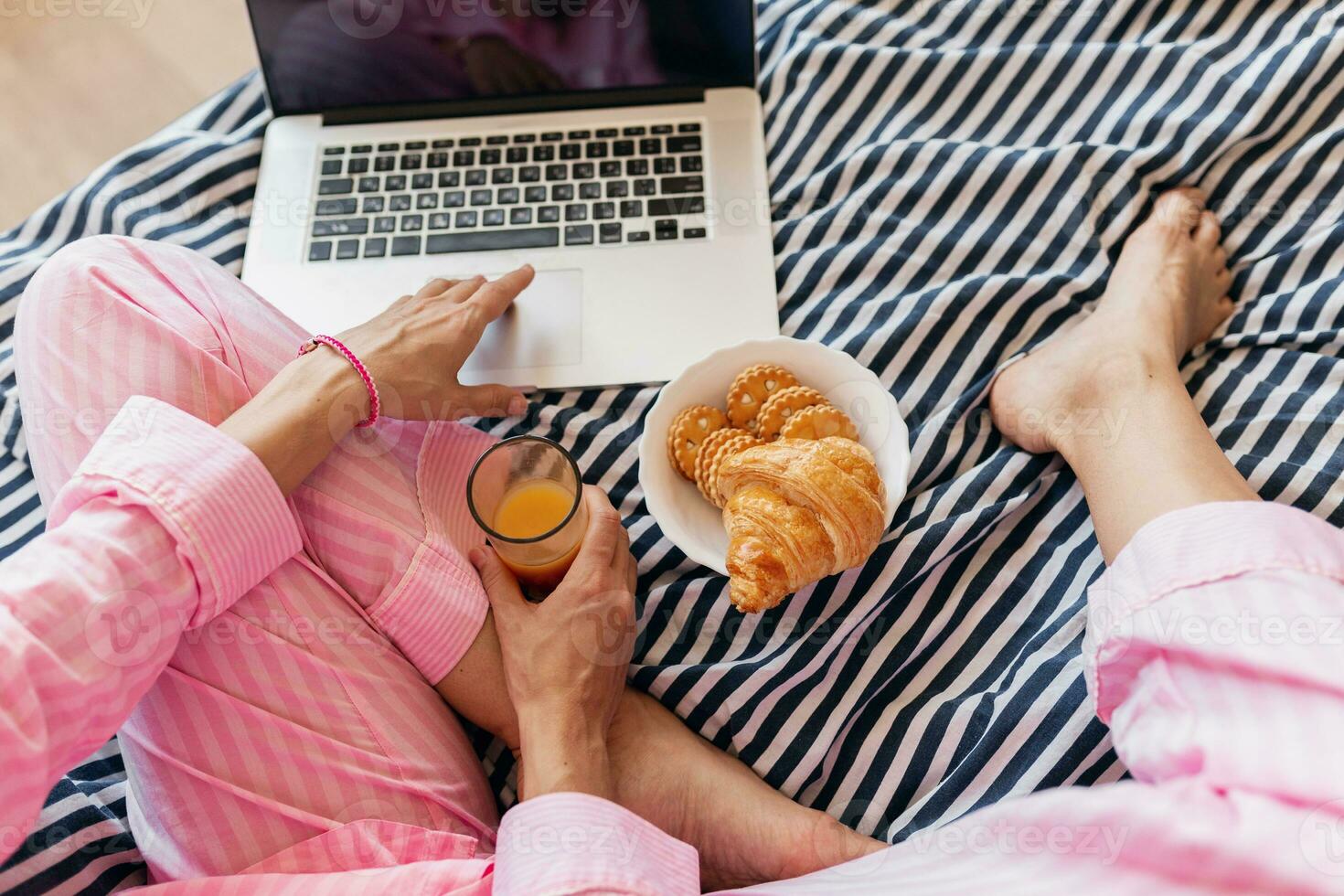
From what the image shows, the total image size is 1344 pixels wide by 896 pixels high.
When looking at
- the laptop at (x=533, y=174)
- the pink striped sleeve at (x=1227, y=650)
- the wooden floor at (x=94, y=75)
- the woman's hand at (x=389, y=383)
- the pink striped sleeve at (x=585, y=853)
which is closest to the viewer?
the pink striped sleeve at (x=1227, y=650)

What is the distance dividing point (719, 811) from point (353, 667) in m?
0.34

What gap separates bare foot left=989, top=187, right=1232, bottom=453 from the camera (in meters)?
0.96

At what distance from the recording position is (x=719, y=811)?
854 mm

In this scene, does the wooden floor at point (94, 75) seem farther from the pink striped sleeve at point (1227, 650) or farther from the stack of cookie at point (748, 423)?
the pink striped sleeve at point (1227, 650)

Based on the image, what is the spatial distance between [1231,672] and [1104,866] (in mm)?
165

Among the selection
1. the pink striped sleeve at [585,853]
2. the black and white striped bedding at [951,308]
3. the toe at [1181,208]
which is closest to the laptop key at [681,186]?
the black and white striped bedding at [951,308]

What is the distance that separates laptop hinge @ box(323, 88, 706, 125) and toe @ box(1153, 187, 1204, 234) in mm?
531

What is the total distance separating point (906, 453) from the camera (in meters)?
0.90

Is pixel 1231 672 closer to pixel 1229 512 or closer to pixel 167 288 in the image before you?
pixel 1229 512

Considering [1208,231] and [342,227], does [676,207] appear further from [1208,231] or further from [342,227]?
[1208,231]

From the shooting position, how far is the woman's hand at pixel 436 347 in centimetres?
92

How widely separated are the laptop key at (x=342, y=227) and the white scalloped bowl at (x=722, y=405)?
0.42 metres

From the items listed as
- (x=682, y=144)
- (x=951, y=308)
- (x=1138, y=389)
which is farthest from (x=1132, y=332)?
(x=682, y=144)

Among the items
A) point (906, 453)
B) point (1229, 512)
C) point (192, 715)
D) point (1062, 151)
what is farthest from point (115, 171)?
point (1229, 512)
